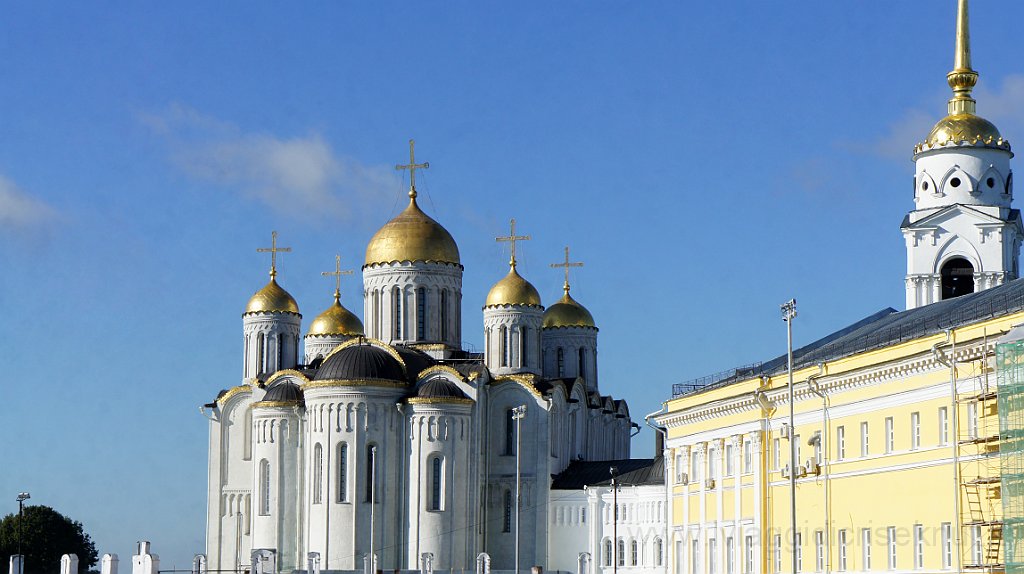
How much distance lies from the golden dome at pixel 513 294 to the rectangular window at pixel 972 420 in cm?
4504

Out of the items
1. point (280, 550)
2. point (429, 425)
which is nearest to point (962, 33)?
point (429, 425)

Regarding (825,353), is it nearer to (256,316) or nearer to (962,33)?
(962,33)

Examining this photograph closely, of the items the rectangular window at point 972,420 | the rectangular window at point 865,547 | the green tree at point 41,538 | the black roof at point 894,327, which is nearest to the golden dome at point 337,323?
the green tree at point 41,538

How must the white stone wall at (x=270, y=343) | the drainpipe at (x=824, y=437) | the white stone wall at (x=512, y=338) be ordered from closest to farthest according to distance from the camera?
the drainpipe at (x=824, y=437), the white stone wall at (x=512, y=338), the white stone wall at (x=270, y=343)

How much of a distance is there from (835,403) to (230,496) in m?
44.1

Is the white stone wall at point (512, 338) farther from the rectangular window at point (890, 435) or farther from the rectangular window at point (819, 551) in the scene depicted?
the rectangular window at point (890, 435)

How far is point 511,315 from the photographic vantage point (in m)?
85.8

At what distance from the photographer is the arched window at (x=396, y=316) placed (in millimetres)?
83750

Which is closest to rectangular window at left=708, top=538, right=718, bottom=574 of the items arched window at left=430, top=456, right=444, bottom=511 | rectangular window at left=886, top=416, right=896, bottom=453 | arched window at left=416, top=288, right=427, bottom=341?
rectangular window at left=886, top=416, right=896, bottom=453

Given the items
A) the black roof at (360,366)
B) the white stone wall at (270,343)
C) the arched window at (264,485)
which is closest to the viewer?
the black roof at (360,366)

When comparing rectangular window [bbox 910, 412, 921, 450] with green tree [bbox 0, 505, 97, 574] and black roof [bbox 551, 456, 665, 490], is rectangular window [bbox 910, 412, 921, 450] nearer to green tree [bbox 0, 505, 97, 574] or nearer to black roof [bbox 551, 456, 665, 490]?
black roof [bbox 551, 456, 665, 490]

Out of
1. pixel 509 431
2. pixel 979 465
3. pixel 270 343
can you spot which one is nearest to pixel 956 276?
pixel 509 431

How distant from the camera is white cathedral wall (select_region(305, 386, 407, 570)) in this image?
76.6 m

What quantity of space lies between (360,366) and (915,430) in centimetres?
3703
